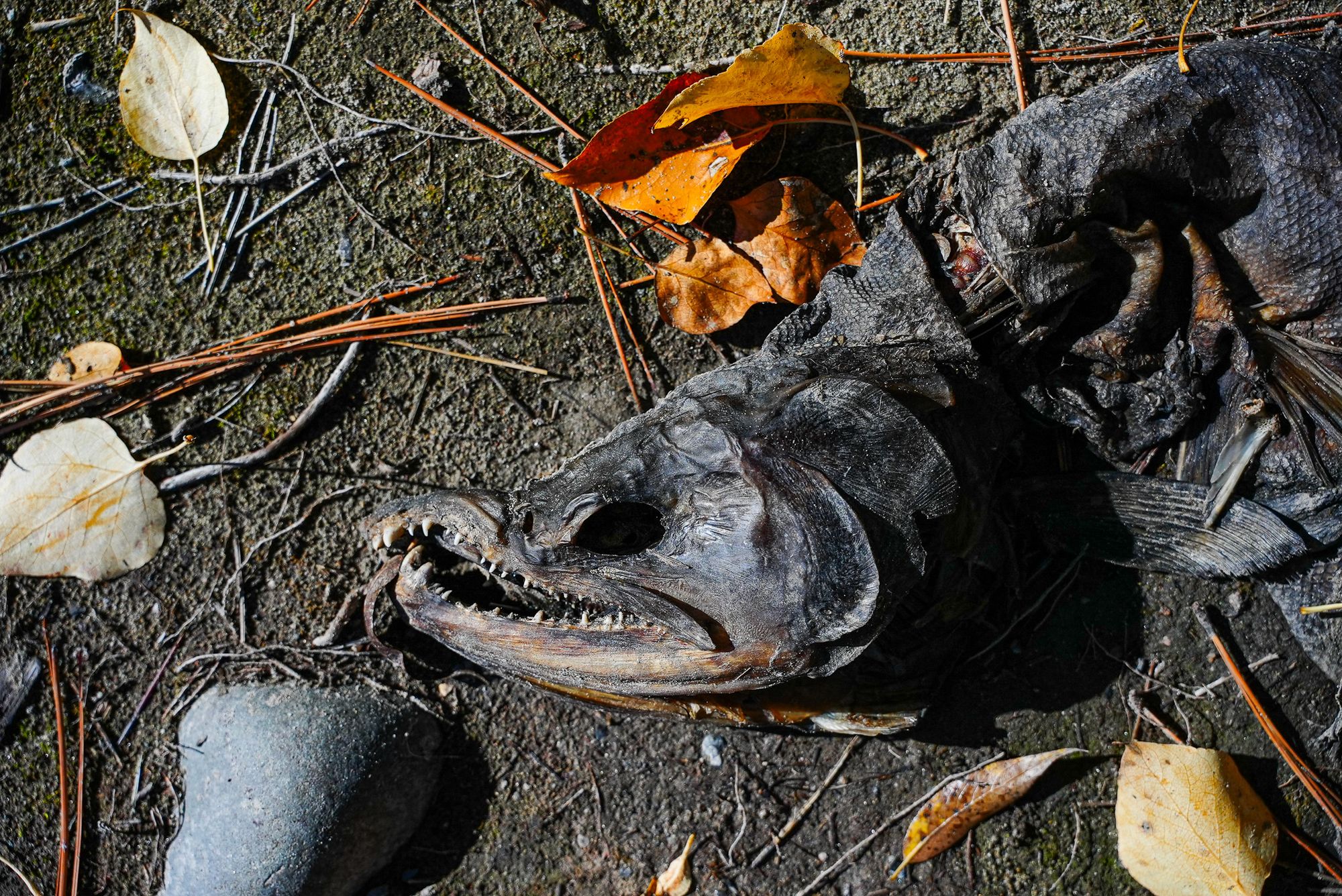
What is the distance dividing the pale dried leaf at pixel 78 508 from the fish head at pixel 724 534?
4.56 feet

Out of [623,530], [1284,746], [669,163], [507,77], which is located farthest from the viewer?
[507,77]

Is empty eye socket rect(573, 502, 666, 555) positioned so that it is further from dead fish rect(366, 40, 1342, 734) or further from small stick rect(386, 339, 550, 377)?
small stick rect(386, 339, 550, 377)

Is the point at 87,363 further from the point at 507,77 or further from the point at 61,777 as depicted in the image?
the point at 507,77

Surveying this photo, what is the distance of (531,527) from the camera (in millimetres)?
2525

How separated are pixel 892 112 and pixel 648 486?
1581 millimetres

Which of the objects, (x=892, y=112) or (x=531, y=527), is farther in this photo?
(x=892, y=112)

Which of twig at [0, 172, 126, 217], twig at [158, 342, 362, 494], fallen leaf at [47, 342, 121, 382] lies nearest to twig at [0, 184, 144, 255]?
twig at [0, 172, 126, 217]

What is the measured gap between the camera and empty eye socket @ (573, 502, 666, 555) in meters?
2.53

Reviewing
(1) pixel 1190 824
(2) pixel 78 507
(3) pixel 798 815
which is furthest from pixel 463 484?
(1) pixel 1190 824

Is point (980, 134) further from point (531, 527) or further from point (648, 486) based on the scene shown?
point (531, 527)

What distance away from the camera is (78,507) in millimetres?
3264

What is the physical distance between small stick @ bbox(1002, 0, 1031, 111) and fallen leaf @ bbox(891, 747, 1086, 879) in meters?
2.14

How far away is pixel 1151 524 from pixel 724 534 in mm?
1411

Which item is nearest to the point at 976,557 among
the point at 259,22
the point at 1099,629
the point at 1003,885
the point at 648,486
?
the point at 1099,629
